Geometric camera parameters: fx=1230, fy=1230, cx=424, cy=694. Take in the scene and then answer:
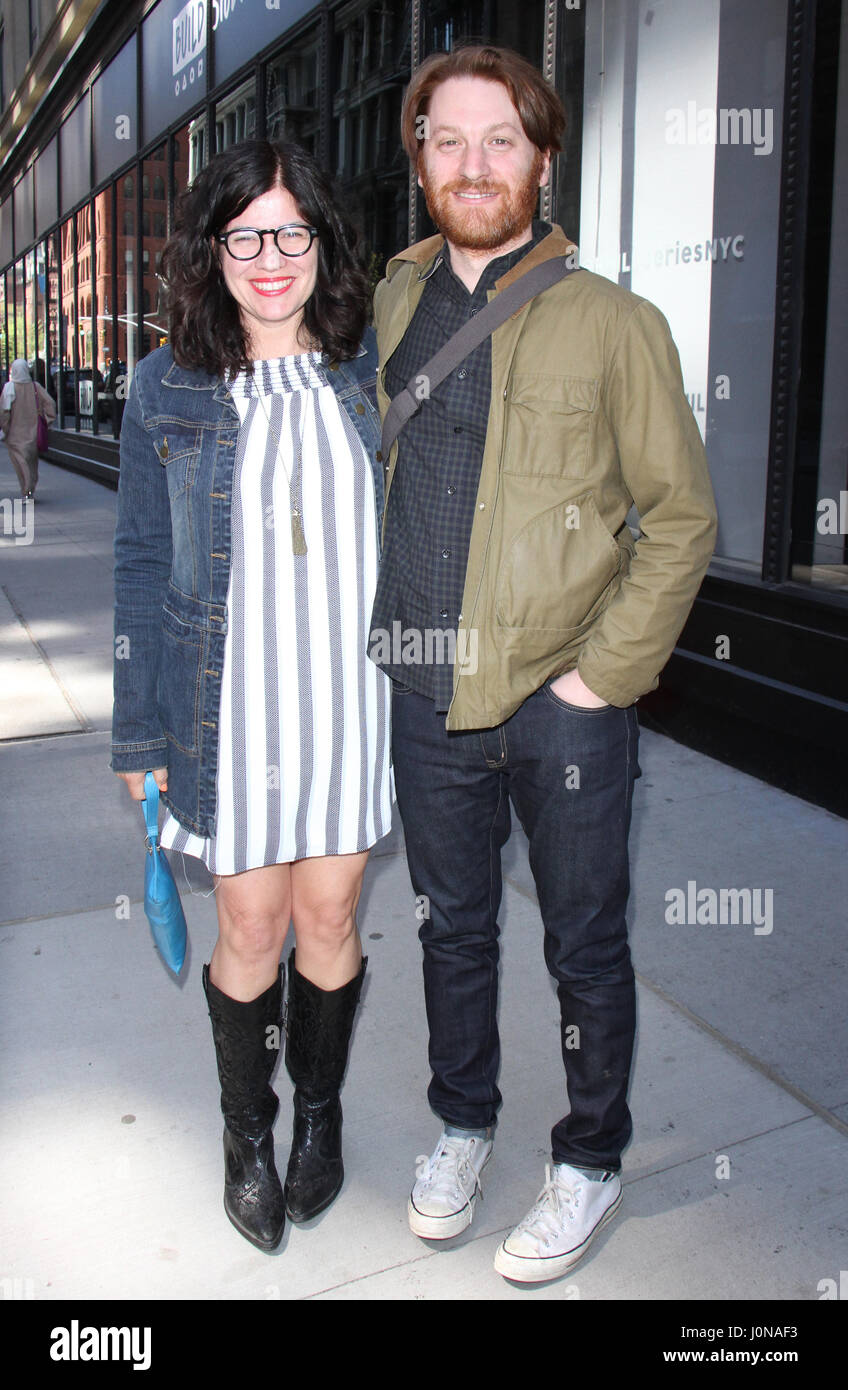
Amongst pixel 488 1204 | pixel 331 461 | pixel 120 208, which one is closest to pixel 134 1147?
pixel 488 1204

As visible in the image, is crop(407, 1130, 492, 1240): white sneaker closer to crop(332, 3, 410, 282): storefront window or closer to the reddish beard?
the reddish beard

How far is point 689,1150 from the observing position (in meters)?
2.74

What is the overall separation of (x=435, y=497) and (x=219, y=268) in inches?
23.4

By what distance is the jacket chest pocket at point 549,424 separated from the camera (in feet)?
6.94

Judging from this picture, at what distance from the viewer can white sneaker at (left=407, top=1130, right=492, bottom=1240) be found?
2451 mm

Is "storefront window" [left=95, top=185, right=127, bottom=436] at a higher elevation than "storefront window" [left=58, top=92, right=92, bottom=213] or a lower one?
lower

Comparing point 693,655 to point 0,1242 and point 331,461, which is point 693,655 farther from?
point 0,1242

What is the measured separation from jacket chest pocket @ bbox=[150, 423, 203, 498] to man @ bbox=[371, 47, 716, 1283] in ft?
1.22

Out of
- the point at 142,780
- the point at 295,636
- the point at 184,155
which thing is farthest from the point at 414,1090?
the point at 184,155

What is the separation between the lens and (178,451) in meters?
2.29

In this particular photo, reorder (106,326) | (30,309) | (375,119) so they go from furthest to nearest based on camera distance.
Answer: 1. (30,309)
2. (106,326)
3. (375,119)

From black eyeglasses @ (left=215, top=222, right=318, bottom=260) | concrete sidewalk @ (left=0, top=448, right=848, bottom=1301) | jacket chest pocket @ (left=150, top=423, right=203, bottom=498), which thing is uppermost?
black eyeglasses @ (left=215, top=222, right=318, bottom=260)

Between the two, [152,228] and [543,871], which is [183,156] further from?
[543,871]

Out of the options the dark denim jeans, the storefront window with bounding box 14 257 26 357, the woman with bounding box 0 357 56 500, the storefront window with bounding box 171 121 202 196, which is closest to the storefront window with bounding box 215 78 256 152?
the storefront window with bounding box 171 121 202 196
